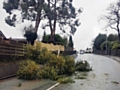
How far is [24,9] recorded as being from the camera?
129 feet

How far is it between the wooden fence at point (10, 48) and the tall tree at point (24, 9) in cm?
1991

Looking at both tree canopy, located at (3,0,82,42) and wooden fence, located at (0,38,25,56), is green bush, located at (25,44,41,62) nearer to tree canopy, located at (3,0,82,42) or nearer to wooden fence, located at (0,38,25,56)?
wooden fence, located at (0,38,25,56)

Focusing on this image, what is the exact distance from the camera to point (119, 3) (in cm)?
6625

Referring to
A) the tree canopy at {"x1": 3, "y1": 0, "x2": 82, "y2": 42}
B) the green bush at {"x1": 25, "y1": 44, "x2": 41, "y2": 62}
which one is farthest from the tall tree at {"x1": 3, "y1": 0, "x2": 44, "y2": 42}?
the green bush at {"x1": 25, "y1": 44, "x2": 41, "y2": 62}

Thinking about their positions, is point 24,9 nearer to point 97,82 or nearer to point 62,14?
point 62,14

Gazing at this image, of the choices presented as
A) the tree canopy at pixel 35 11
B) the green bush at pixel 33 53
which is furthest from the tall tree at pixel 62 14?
the green bush at pixel 33 53

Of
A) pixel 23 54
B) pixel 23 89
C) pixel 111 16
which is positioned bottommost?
pixel 23 89

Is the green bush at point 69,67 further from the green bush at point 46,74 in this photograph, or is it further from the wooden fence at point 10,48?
the wooden fence at point 10,48

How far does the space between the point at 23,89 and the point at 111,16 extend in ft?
199

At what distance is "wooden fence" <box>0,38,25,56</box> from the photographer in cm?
1705

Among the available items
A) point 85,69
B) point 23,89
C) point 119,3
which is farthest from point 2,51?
point 119,3

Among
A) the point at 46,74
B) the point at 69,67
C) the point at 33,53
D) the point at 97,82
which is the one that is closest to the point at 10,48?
the point at 33,53

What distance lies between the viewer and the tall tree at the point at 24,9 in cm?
3981

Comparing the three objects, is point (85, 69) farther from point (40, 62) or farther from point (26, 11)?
point (26, 11)
